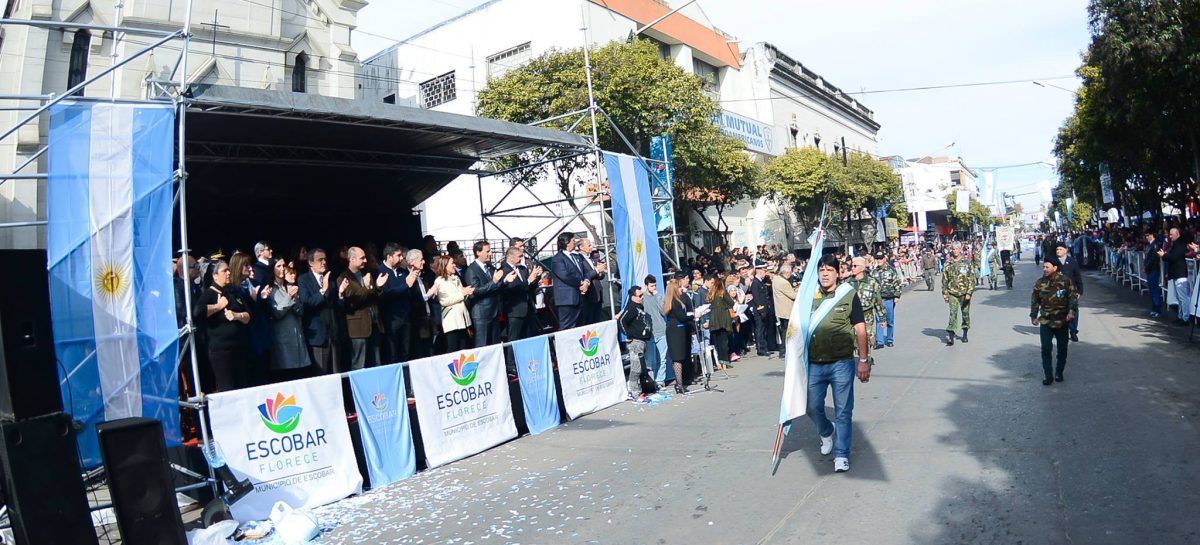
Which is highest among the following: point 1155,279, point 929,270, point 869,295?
point 869,295

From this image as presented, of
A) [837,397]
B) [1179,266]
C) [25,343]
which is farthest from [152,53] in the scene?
[1179,266]

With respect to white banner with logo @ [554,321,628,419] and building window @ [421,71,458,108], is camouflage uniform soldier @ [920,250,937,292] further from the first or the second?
white banner with logo @ [554,321,628,419]

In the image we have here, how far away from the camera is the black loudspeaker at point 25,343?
201 inches

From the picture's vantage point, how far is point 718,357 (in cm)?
1389

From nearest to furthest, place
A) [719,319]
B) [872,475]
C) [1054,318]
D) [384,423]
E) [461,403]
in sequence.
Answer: [872,475] < [384,423] < [461,403] < [1054,318] < [719,319]

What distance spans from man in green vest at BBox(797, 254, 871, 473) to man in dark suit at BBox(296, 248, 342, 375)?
5.17m

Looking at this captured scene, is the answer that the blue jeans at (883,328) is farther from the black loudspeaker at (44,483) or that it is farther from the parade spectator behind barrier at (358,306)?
the black loudspeaker at (44,483)

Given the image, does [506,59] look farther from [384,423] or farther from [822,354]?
[822,354]

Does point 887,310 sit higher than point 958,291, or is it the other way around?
point 958,291

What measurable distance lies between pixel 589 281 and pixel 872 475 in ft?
20.7

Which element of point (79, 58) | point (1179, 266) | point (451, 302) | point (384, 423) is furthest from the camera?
point (79, 58)

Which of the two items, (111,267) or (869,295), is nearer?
(111,267)

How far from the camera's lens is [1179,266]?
14359mm

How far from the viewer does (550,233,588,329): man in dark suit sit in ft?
38.4
